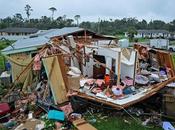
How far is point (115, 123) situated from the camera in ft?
26.9

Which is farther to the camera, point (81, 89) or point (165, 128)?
point (81, 89)

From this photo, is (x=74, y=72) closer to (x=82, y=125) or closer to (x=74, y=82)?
(x=74, y=82)

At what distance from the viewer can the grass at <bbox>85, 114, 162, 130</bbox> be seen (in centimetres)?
787

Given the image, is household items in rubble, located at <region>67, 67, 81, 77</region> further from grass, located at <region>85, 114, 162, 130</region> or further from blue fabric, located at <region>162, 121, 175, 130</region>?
blue fabric, located at <region>162, 121, 175, 130</region>

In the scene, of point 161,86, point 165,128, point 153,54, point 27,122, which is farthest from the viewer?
point 153,54

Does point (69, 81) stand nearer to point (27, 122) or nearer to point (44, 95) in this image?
point (44, 95)

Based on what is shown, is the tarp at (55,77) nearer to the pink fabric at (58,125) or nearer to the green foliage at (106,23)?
the pink fabric at (58,125)

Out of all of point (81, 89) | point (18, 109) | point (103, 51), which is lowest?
point (18, 109)

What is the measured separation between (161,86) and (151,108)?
2.50ft

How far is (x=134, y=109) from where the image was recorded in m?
8.96

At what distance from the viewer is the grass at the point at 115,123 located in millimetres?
7872

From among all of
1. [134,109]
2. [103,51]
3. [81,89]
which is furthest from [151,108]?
[103,51]

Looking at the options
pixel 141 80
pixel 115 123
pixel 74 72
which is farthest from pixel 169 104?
pixel 74 72

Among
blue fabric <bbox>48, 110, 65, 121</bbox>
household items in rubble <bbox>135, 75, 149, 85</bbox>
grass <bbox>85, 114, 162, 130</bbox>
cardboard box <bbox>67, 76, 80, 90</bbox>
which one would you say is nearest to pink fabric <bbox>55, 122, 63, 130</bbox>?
blue fabric <bbox>48, 110, 65, 121</bbox>
